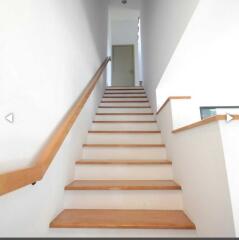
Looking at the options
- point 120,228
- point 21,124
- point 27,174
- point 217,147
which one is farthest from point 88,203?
point 217,147

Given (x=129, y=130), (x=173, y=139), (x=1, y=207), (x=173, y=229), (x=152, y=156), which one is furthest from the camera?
(x=129, y=130)

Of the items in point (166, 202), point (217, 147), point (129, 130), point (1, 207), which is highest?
point (129, 130)

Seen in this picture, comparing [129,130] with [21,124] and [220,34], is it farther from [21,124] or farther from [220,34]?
[21,124]

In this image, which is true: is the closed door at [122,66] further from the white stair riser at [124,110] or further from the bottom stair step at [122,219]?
the bottom stair step at [122,219]

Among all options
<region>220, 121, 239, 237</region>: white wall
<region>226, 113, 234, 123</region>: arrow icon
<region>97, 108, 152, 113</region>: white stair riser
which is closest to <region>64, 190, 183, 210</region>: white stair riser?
<region>220, 121, 239, 237</region>: white wall

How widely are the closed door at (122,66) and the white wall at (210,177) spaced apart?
648cm

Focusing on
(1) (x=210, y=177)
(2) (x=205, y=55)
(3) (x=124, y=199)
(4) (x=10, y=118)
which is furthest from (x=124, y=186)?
(2) (x=205, y=55)

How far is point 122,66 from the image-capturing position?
8.00m

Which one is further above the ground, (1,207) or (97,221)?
(1,207)

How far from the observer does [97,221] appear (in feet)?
4.65

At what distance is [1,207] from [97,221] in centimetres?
76

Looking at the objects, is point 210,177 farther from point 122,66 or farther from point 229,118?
point 122,66

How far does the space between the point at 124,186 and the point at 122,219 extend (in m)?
0.32

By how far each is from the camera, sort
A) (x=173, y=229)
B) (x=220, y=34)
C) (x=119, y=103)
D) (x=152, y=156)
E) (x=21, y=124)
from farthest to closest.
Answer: (x=119, y=103), (x=152, y=156), (x=220, y=34), (x=173, y=229), (x=21, y=124)
